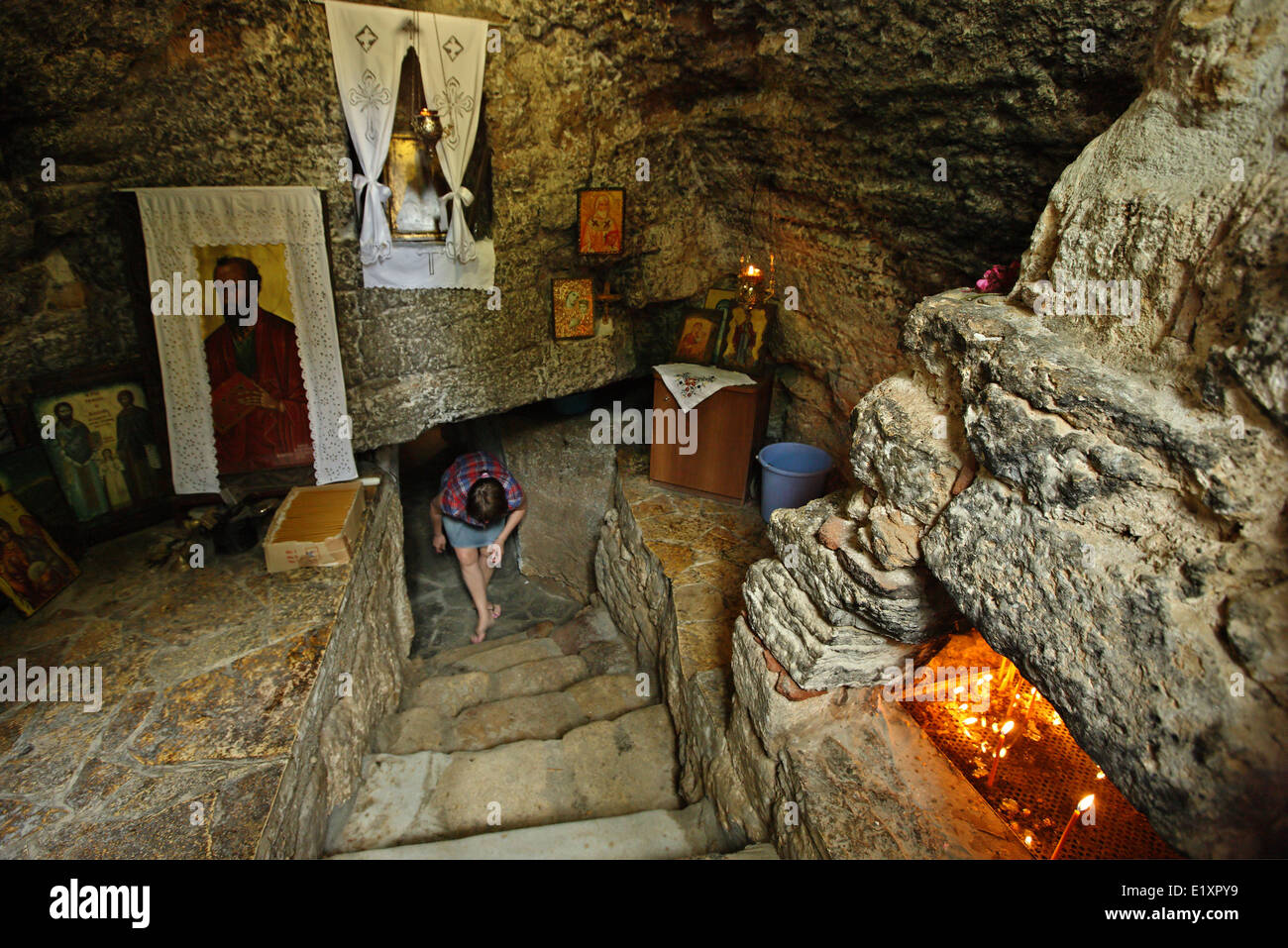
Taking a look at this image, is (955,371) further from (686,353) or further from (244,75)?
(244,75)

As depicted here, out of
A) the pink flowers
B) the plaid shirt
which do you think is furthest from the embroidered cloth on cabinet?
the pink flowers

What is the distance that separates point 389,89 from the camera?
4.21 meters

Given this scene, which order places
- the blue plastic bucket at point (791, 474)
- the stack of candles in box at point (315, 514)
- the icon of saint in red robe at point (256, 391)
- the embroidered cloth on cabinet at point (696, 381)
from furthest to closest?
the embroidered cloth on cabinet at point (696, 381) < the blue plastic bucket at point (791, 474) < the icon of saint in red robe at point (256, 391) < the stack of candles in box at point (315, 514)

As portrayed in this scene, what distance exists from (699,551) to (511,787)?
6.43ft

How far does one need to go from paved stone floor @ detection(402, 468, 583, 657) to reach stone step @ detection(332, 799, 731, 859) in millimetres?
2929

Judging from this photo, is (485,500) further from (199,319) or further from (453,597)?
(199,319)

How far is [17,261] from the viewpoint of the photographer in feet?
12.8

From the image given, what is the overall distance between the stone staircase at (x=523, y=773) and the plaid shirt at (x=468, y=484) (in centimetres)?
124

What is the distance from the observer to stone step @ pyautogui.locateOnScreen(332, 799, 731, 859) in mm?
3164

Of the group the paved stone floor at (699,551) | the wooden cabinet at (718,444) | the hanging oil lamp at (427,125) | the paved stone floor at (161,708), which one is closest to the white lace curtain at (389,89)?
the hanging oil lamp at (427,125)

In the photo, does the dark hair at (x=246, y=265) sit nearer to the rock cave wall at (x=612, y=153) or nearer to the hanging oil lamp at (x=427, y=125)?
the rock cave wall at (x=612, y=153)

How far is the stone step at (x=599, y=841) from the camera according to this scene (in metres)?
3.16

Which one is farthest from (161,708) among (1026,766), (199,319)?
(1026,766)

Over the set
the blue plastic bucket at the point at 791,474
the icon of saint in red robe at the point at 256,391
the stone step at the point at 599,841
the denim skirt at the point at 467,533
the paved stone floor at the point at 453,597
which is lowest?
the paved stone floor at the point at 453,597
